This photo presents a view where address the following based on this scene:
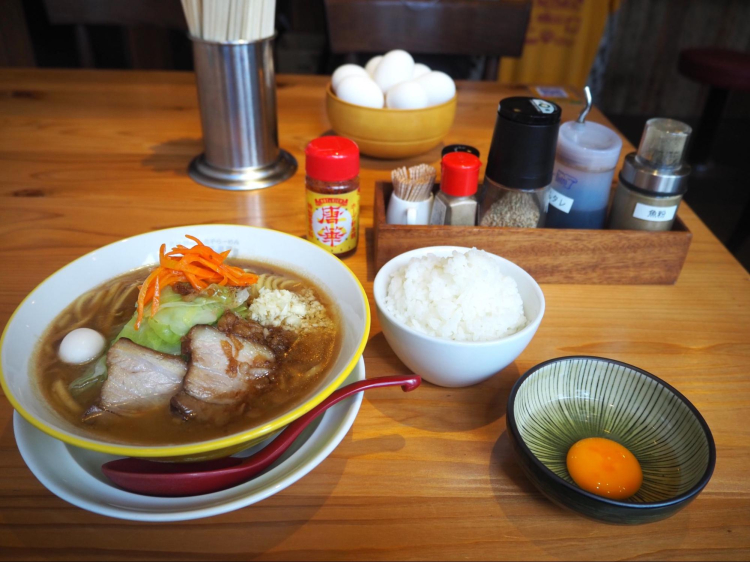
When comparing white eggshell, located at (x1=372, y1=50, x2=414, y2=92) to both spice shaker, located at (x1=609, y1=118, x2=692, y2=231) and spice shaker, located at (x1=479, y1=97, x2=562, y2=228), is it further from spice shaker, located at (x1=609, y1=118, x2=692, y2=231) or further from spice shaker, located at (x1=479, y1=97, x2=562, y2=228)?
spice shaker, located at (x1=609, y1=118, x2=692, y2=231)

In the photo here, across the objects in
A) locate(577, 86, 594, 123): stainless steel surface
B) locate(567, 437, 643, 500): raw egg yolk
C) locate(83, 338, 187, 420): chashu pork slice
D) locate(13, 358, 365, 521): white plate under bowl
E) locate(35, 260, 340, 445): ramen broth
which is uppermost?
locate(577, 86, 594, 123): stainless steel surface

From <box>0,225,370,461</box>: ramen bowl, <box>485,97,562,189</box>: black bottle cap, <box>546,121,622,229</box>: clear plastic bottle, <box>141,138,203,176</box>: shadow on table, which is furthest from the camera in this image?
<box>141,138,203,176</box>: shadow on table

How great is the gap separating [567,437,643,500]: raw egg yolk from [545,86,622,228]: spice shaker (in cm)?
64

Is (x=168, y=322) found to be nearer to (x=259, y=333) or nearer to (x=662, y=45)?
(x=259, y=333)

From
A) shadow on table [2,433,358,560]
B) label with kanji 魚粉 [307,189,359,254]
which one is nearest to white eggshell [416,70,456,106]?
label with kanji 魚粉 [307,189,359,254]

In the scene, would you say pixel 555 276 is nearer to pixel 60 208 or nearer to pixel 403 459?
pixel 403 459

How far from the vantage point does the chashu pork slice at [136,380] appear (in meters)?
0.82

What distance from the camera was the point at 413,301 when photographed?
98cm

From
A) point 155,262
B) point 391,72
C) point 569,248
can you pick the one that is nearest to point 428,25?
point 391,72

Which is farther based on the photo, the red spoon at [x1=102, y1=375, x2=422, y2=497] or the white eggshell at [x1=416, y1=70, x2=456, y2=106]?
the white eggshell at [x1=416, y1=70, x2=456, y2=106]

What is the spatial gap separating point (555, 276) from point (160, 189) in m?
1.16

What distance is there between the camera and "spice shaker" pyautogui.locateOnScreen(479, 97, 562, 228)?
3.81ft

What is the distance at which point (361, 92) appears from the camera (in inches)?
64.3

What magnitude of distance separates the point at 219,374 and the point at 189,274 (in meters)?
0.23
